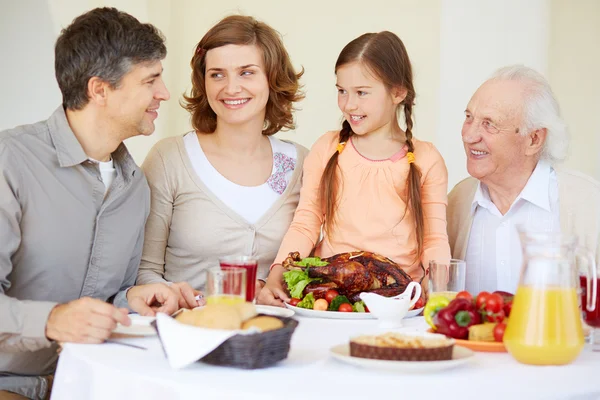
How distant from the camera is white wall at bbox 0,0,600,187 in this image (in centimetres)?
509

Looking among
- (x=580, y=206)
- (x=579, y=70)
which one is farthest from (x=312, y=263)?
(x=579, y=70)

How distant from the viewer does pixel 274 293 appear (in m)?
2.54

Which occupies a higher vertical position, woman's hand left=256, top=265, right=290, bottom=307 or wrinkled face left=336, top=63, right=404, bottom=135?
wrinkled face left=336, top=63, right=404, bottom=135

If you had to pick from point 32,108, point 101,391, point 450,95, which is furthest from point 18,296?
point 450,95

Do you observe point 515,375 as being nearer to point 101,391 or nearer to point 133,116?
point 101,391

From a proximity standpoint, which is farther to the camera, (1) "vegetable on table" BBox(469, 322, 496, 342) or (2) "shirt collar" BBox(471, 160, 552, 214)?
(2) "shirt collar" BBox(471, 160, 552, 214)

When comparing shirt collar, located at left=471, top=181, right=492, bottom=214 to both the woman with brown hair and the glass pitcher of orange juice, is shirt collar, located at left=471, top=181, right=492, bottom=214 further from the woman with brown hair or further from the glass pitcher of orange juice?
the glass pitcher of orange juice

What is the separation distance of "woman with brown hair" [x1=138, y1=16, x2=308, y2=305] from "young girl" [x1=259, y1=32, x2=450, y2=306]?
164 millimetres

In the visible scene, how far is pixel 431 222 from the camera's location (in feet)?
9.65

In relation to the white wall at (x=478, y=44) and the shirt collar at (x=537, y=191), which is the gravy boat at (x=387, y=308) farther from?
the white wall at (x=478, y=44)

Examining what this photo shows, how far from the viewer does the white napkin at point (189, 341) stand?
1.53 meters

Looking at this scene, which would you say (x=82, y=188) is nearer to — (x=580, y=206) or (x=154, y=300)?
(x=154, y=300)

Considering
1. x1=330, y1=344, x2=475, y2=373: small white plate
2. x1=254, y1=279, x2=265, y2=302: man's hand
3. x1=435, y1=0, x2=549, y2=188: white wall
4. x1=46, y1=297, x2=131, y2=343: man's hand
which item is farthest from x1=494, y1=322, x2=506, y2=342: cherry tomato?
x1=435, y1=0, x2=549, y2=188: white wall

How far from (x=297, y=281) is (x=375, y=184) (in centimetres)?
72
